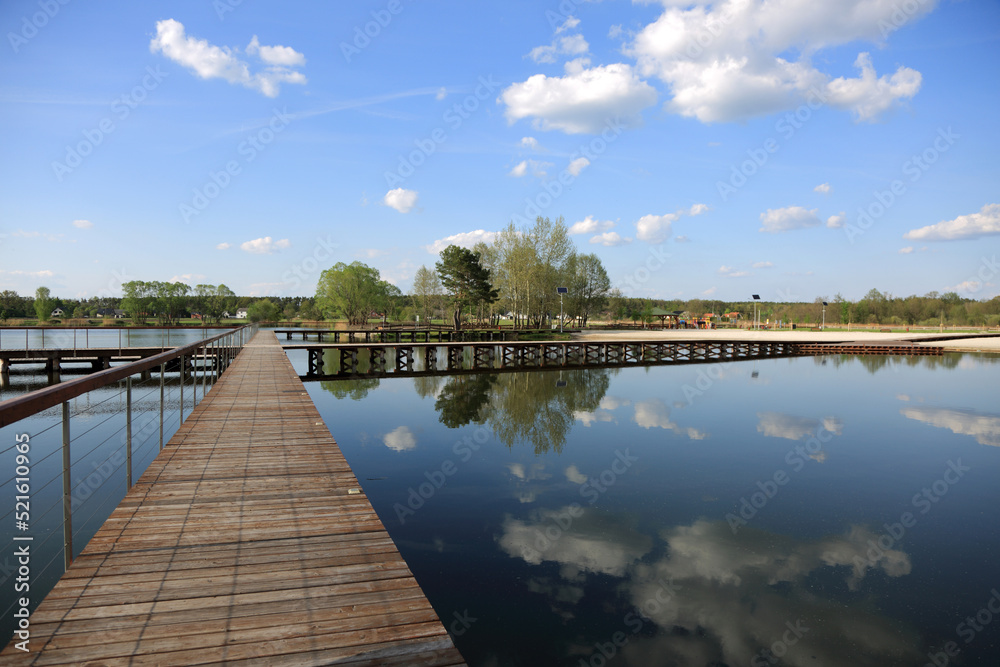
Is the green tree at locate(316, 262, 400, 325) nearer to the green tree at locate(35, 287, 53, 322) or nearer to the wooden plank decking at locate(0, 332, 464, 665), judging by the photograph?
the green tree at locate(35, 287, 53, 322)

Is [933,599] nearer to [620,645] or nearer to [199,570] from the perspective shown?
[620,645]

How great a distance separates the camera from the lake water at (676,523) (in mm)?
4227

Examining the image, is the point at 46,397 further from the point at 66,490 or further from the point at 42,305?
the point at 42,305

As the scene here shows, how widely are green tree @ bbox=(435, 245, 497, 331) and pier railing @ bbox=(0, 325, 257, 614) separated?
2506 cm

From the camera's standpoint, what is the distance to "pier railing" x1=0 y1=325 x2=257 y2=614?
264 centimetres

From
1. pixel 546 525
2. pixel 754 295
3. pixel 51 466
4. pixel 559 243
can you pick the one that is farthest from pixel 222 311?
pixel 546 525

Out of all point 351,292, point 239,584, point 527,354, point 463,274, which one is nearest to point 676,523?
point 239,584

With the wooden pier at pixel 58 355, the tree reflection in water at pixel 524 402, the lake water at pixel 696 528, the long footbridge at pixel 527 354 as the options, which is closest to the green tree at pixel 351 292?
the long footbridge at pixel 527 354

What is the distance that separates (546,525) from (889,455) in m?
6.94

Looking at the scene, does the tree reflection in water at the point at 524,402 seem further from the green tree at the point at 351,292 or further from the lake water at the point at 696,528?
the green tree at the point at 351,292

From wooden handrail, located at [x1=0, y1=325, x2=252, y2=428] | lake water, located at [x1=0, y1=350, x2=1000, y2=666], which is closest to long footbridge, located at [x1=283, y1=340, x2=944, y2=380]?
lake water, located at [x1=0, y1=350, x2=1000, y2=666]

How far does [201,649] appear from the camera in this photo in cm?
210

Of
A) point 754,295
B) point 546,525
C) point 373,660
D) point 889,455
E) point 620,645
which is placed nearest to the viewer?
point 373,660

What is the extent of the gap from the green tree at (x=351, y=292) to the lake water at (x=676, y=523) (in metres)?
45.8
